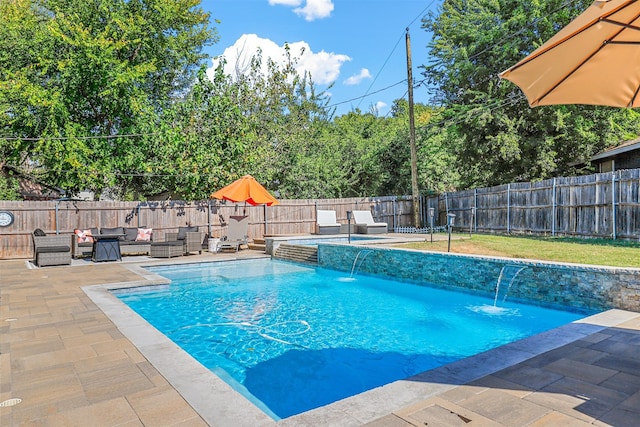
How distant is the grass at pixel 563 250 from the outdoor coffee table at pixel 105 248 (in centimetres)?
826

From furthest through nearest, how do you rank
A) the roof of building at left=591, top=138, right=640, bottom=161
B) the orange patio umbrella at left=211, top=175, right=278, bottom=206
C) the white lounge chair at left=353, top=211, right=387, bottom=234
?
the white lounge chair at left=353, top=211, right=387, bottom=234 → the roof of building at left=591, top=138, right=640, bottom=161 → the orange patio umbrella at left=211, top=175, right=278, bottom=206

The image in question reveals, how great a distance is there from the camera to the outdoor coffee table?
11047mm

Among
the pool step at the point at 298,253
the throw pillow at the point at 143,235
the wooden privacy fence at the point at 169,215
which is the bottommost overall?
the pool step at the point at 298,253

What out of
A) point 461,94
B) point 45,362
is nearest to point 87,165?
point 45,362

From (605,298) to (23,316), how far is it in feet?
25.5

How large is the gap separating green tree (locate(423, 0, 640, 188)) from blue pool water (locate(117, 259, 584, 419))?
11320 millimetres

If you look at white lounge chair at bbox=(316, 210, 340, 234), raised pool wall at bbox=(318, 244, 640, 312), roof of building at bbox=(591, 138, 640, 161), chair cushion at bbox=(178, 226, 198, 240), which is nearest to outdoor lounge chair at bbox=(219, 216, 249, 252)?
chair cushion at bbox=(178, 226, 198, 240)

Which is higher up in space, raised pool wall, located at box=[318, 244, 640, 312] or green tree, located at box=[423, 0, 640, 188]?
green tree, located at box=[423, 0, 640, 188]

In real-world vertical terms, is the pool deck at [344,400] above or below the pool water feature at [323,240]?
below

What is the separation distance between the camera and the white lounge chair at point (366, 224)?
16.7 meters

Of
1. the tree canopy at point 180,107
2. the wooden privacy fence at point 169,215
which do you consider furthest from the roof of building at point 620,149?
the wooden privacy fence at point 169,215

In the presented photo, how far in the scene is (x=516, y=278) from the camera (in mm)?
6859

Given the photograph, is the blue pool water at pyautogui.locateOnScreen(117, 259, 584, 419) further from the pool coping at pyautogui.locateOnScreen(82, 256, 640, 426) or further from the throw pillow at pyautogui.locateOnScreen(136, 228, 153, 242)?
the throw pillow at pyautogui.locateOnScreen(136, 228, 153, 242)

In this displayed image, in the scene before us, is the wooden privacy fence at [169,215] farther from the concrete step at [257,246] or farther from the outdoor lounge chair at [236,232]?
the outdoor lounge chair at [236,232]
